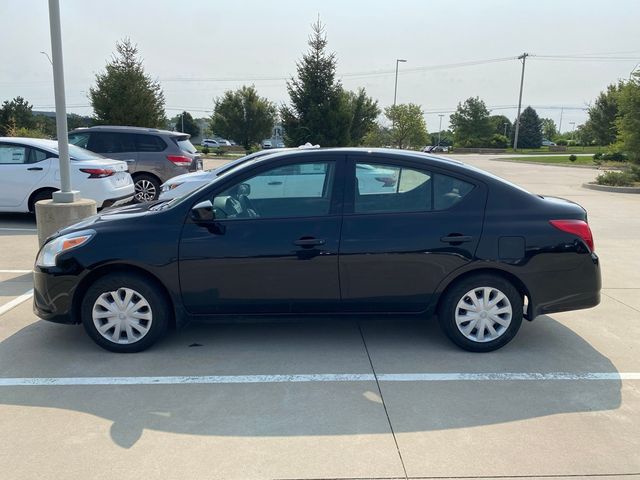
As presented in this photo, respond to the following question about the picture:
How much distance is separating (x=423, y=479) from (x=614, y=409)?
1557mm

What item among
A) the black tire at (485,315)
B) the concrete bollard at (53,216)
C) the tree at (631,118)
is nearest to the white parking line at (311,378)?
the black tire at (485,315)

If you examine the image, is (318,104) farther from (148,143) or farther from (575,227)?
(575,227)

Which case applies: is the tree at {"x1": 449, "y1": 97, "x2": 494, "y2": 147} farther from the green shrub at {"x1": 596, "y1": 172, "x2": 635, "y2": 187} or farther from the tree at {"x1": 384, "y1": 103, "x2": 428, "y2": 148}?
the green shrub at {"x1": 596, "y1": 172, "x2": 635, "y2": 187}

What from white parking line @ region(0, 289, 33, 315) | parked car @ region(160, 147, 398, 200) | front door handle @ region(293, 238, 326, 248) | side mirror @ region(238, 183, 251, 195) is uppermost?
parked car @ region(160, 147, 398, 200)

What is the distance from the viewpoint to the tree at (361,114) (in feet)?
94.0

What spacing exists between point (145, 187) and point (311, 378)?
29.6ft

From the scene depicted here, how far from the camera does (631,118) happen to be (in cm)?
1927

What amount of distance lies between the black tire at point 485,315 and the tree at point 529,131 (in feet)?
252

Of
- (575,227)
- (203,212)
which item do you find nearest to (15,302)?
(203,212)

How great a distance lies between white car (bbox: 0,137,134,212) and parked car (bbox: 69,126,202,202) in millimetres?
2051

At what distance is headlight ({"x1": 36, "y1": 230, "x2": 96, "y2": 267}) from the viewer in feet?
14.0

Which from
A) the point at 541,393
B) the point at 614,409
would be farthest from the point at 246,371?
the point at 614,409

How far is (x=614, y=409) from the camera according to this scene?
3.55 metres

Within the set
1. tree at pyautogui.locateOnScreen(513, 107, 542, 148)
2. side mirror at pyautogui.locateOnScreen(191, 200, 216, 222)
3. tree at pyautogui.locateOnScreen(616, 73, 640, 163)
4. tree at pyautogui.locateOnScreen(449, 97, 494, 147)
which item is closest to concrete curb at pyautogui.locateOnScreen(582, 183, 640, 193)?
tree at pyautogui.locateOnScreen(616, 73, 640, 163)
